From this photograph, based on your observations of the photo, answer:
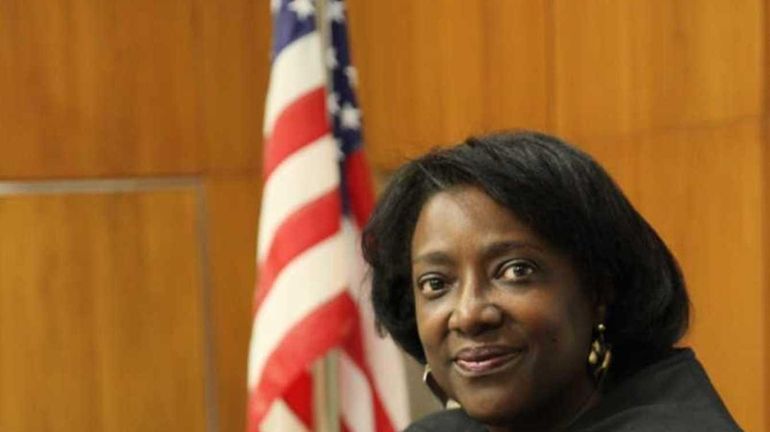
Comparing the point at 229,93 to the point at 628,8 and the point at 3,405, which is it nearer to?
the point at 3,405

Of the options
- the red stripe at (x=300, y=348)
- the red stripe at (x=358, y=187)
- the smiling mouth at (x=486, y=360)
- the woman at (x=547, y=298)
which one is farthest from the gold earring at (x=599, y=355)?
the red stripe at (x=358, y=187)

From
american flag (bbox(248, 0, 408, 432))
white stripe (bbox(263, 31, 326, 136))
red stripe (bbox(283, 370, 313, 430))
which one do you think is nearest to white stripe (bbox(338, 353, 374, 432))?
american flag (bbox(248, 0, 408, 432))

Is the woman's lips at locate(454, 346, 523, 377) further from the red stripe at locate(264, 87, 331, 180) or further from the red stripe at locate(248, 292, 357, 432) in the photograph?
the red stripe at locate(264, 87, 331, 180)

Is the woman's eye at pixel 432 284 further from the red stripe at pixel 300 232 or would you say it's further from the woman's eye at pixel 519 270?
the red stripe at pixel 300 232

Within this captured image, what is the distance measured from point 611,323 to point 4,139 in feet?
10.5

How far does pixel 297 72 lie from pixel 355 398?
2.88ft

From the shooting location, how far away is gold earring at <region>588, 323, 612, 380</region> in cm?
177

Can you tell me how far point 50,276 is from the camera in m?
4.61

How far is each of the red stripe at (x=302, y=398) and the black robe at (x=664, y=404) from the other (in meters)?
1.87

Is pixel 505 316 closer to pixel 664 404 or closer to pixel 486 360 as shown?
pixel 486 360

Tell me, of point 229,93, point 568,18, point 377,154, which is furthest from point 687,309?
point 229,93

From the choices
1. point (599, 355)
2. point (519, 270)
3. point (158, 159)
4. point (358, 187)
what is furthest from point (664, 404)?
point (158, 159)

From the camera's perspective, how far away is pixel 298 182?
139 inches

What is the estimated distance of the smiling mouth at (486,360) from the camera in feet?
5.62
